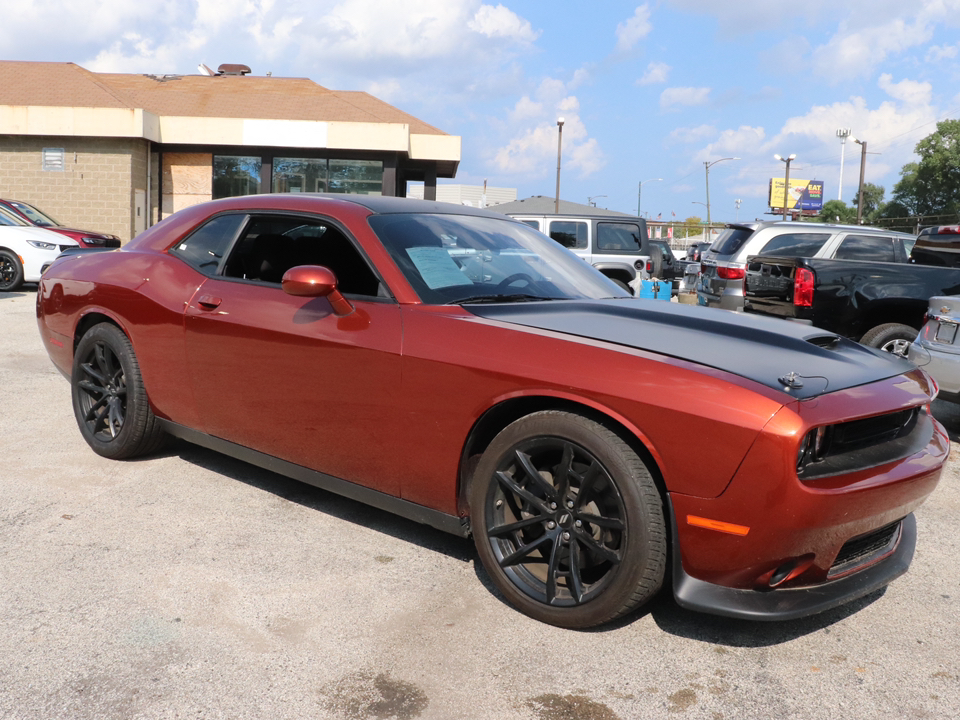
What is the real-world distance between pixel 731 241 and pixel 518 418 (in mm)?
8753

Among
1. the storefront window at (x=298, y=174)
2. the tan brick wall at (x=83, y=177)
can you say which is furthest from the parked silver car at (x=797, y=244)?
the tan brick wall at (x=83, y=177)

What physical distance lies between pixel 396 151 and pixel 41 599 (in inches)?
979

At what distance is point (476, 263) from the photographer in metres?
3.78

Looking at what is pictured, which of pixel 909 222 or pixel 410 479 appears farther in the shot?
pixel 909 222

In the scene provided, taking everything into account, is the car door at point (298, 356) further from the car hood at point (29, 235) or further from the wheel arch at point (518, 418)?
the car hood at point (29, 235)

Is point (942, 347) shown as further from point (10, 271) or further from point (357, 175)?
point (357, 175)

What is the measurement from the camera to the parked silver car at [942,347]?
5.94 metres

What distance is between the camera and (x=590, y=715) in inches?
97.3

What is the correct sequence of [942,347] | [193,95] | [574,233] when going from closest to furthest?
[942,347]
[574,233]
[193,95]

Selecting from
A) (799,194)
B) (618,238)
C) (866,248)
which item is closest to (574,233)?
(618,238)

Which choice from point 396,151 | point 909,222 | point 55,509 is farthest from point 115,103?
point 909,222

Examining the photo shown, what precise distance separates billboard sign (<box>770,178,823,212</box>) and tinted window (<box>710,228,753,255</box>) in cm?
8707

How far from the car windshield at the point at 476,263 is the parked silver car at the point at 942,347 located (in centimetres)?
300

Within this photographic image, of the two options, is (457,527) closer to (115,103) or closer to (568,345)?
(568,345)
